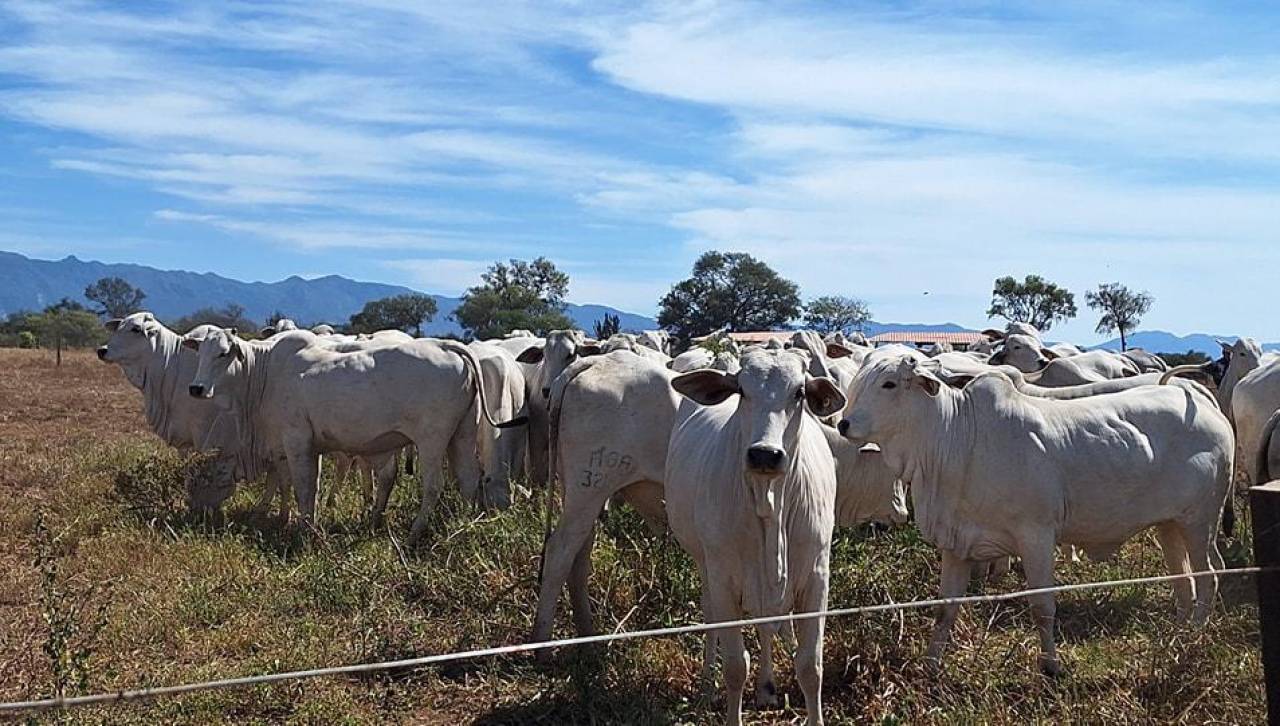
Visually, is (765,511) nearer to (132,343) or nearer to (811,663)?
(811,663)

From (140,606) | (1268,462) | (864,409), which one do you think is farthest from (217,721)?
(1268,462)

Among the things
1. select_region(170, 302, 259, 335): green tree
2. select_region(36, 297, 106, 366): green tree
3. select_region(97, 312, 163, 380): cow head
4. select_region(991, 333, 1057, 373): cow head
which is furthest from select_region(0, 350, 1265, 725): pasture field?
select_region(36, 297, 106, 366): green tree

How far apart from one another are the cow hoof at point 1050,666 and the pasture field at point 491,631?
0.10 meters

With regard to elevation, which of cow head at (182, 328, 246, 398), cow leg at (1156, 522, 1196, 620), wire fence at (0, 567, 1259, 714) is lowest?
Result: cow leg at (1156, 522, 1196, 620)

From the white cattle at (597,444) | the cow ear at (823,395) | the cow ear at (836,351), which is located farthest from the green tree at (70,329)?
the cow ear at (823,395)

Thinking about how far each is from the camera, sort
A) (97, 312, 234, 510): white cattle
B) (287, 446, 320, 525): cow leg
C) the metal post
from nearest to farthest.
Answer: the metal post, (287, 446, 320, 525): cow leg, (97, 312, 234, 510): white cattle

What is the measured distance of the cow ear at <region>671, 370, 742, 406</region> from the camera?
5.69 m

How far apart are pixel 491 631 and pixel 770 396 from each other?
3.11 metres

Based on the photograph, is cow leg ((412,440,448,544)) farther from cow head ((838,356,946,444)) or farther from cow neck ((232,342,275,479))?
cow head ((838,356,946,444))

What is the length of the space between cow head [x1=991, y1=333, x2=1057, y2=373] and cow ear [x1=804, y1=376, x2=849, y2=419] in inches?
349

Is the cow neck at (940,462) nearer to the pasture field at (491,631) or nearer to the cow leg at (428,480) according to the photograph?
the pasture field at (491,631)

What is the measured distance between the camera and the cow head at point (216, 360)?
1182 centimetres

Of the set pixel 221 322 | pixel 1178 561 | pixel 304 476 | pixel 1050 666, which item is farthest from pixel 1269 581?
pixel 221 322

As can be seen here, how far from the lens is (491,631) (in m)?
7.59
